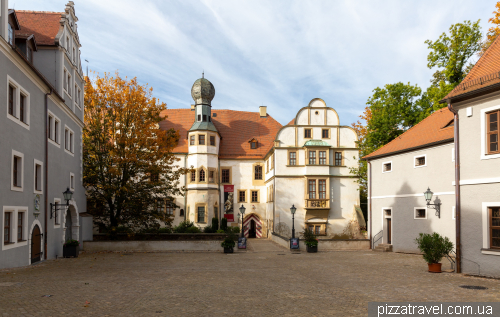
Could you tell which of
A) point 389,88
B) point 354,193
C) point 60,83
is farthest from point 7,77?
point 354,193

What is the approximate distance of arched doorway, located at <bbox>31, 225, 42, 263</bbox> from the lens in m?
18.4

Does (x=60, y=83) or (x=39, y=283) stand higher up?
(x=60, y=83)

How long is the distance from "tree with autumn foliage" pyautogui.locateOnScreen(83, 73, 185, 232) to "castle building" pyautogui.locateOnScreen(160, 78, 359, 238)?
22.6 ft

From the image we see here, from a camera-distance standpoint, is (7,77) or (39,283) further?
(7,77)

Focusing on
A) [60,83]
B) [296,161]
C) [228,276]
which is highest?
[60,83]

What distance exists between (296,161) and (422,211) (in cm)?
1663

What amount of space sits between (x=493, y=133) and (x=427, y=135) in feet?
31.6

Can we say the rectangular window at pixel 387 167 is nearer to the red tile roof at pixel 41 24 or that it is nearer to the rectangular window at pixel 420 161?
the rectangular window at pixel 420 161

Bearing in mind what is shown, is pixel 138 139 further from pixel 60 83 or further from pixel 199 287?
pixel 199 287

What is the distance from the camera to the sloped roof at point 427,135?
22.6 meters

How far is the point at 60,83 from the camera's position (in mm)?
22094

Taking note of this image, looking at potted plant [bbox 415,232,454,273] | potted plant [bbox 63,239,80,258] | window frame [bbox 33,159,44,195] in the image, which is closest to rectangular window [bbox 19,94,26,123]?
window frame [bbox 33,159,44,195]

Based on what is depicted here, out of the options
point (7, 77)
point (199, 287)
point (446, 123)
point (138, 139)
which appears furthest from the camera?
point (138, 139)

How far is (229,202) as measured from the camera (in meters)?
43.9
